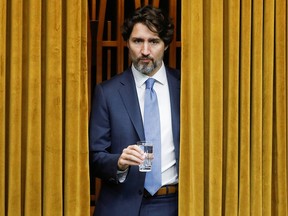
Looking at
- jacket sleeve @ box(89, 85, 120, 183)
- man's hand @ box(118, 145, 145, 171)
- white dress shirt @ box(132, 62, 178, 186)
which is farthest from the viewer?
white dress shirt @ box(132, 62, 178, 186)

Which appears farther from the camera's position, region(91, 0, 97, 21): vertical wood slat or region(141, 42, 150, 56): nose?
region(91, 0, 97, 21): vertical wood slat

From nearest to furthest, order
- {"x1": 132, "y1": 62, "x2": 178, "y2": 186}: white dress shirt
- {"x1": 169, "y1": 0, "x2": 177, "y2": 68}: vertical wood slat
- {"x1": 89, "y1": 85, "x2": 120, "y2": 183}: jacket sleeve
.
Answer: {"x1": 89, "y1": 85, "x2": 120, "y2": 183}: jacket sleeve
{"x1": 132, "y1": 62, "x2": 178, "y2": 186}: white dress shirt
{"x1": 169, "y1": 0, "x2": 177, "y2": 68}: vertical wood slat

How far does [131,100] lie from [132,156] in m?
0.37

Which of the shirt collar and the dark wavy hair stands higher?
the dark wavy hair

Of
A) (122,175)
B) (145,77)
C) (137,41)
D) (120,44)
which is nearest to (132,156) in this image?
(122,175)

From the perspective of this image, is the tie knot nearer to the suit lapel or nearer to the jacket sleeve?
the suit lapel

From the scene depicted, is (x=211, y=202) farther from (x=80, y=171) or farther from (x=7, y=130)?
(x=7, y=130)

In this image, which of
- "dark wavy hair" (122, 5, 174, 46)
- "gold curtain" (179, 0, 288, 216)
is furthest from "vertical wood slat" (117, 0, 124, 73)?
"gold curtain" (179, 0, 288, 216)

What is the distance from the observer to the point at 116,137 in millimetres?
3137

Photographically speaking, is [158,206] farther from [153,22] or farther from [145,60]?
[153,22]

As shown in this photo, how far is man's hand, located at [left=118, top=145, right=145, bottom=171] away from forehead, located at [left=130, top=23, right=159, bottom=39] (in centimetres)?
57

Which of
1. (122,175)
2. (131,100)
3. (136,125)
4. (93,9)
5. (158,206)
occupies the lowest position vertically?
(158,206)

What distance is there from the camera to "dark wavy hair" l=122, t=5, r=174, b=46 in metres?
3.19

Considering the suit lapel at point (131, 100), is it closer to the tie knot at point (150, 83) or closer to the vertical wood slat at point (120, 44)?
the tie knot at point (150, 83)
